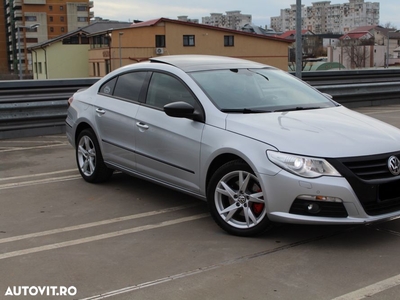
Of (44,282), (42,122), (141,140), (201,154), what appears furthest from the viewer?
(42,122)

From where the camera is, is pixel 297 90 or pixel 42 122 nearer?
pixel 297 90

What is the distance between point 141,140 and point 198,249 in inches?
65.9

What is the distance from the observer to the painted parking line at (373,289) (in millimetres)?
3621

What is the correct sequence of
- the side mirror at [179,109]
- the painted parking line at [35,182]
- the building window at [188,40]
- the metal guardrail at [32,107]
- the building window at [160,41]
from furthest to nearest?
the building window at [188,40] < the building window at [160,41] < the metal guardrail at [32,107] < the painted parking line at [35,182] < the side mirror at [179,109]

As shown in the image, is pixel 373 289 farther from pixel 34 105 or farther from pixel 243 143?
pixel 34 105

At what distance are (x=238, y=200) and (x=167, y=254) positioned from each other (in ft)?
2.56

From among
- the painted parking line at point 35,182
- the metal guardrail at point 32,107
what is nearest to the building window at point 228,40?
the metal guardrail at point 32,107


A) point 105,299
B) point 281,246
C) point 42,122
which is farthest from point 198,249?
point 42,122

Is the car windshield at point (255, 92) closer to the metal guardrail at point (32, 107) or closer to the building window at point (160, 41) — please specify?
the metal guardrail at point (32, 107)

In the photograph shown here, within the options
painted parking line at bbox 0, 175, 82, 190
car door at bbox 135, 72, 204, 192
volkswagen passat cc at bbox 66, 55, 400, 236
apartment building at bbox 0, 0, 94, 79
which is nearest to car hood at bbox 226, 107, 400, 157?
volkswagen passat cc at bbox 66, 55, 400, 236

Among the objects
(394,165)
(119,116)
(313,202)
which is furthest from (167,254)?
(119,116)

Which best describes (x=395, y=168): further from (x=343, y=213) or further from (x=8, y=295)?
(x=8, y=295)

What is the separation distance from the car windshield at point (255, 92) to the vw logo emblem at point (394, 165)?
1.16 metres

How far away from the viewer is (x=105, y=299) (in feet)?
12.1
